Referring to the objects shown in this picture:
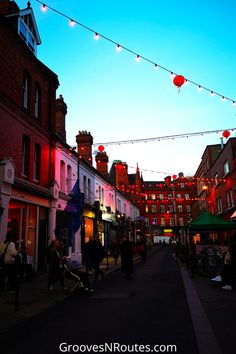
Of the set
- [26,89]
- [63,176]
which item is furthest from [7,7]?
[63,176]

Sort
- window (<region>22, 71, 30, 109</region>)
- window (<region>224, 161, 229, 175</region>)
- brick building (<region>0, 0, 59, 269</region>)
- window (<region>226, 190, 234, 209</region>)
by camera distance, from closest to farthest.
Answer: brick building (<region>0, 0, 59, 269</region>), window (<region>22, 71, 30, 109</region>), window (<region>226, 190, 234, 209</region>), window (<region>224, 161, 229, 175</region>)

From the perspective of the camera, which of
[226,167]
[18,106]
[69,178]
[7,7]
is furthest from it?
[226,167]

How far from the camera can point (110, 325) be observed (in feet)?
19.7

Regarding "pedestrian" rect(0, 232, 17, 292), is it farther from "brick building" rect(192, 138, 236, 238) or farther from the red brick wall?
"brick building" rect(192, 138, 236, 238)

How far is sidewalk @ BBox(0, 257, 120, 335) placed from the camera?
22.2 ft

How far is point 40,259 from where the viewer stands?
53.3 feet

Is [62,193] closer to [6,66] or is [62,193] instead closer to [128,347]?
[6,66]

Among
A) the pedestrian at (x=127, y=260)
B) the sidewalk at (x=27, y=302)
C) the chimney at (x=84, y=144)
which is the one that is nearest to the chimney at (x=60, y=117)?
the chimney at (x=84, y=144)

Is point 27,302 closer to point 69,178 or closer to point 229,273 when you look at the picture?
point 229,273

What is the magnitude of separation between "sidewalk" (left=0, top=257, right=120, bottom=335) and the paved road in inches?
11.1

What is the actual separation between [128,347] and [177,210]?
8286 cm

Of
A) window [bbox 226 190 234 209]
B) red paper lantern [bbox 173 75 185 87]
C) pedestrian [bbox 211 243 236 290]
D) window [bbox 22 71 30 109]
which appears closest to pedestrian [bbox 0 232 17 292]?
pedestrian [bbox 211 243 236 290]

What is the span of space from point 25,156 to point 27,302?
850 centimetres

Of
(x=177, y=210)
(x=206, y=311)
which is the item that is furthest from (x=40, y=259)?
(x=177, y=210)
